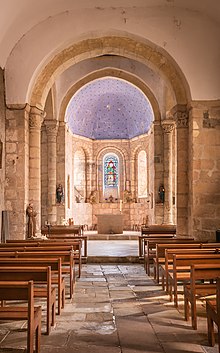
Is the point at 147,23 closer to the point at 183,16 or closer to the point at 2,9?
the point at 183,16

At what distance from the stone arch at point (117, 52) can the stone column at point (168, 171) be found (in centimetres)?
527

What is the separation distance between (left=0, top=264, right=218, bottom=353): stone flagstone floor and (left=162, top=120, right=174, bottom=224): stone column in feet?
31.5

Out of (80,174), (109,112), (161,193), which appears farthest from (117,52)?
(80,174)

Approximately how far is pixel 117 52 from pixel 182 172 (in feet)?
13.2

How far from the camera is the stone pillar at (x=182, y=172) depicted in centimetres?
1212

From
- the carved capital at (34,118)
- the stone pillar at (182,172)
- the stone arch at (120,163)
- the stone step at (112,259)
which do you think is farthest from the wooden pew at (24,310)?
the stone arch at (120,163)

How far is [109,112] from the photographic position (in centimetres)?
2344

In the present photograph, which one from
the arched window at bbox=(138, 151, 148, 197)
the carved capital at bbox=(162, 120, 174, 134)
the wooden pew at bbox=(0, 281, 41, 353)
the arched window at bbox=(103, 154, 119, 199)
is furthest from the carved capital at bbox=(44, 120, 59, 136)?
the wooden pew at bbox=(0, 281, 41, 353)

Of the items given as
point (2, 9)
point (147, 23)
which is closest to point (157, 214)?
point (147, 23)

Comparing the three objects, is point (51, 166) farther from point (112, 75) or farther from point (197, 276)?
point (197, 276)

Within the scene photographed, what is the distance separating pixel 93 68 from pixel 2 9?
301 inches

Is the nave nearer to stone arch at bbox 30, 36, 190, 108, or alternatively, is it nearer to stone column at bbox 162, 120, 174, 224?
stone arch at bbox 30, 36, 190, 108

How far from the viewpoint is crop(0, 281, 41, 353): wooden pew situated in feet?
12.7

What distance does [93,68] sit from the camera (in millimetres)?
17016
